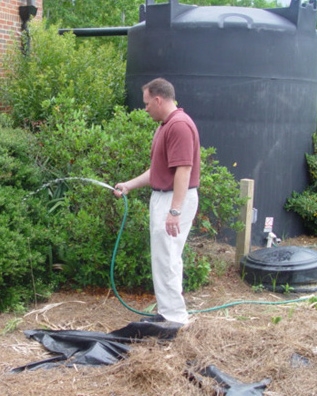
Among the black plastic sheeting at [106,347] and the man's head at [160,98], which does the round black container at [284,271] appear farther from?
the man's head at [160,98]

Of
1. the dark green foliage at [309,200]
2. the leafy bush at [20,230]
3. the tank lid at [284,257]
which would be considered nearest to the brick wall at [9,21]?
the leafy bush at [20,230]

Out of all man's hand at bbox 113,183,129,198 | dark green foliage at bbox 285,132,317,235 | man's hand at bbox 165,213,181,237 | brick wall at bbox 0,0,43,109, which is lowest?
dark green foliage at bbox 285,132,317,235

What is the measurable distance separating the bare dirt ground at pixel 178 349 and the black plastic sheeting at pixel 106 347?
53 millimetres

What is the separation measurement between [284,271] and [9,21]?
5.58m

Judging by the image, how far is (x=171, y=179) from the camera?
4840 mm

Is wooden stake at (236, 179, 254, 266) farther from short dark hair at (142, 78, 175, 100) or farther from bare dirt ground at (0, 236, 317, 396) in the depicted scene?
short dark hair at (142, 78, 175, 100)

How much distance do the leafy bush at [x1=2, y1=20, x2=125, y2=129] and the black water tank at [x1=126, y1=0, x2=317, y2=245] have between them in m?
Result: 0.67

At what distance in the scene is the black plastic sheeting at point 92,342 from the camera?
4.32 m

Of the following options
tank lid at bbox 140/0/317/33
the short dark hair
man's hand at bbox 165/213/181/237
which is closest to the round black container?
man's hand at bbox 165/213/181/237

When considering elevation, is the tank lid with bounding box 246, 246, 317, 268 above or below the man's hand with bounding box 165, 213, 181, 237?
below

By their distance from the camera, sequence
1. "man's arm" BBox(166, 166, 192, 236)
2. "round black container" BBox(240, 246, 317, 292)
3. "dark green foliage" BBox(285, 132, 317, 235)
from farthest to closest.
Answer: "dark green foliage" BBox(285, 132, 317, 235), "round black container" BBox(240, 246, 317, 292), "man's arm" BBox(166, 166, 192, 236)

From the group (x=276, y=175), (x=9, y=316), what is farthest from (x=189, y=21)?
(x=9, y=316)

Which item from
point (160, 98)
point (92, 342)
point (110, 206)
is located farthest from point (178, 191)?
point (110, 206)

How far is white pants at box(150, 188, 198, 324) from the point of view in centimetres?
488
